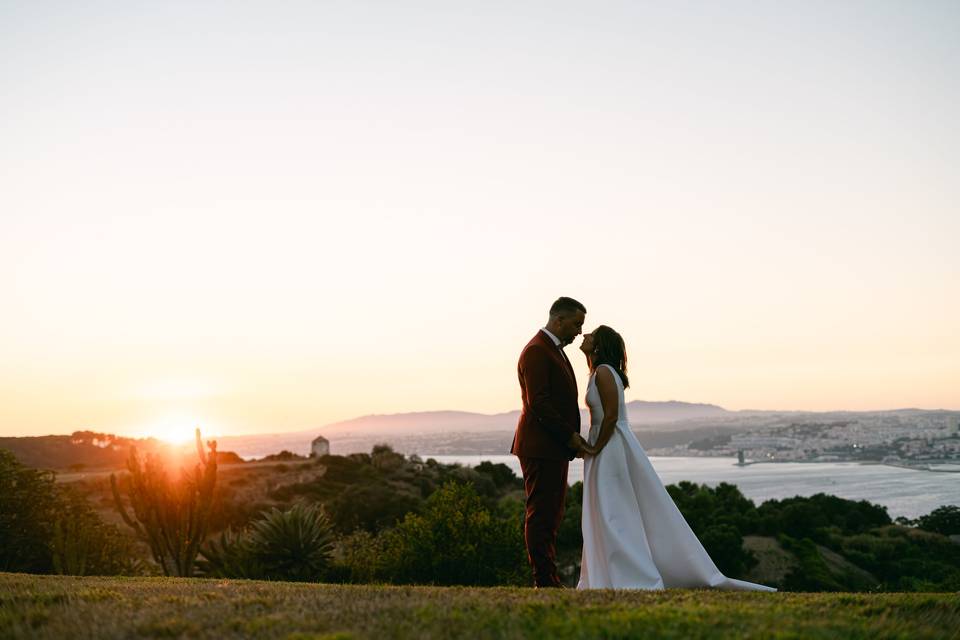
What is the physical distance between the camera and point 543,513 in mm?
8039

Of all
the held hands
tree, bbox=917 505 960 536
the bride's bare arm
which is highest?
the bride's bare arm

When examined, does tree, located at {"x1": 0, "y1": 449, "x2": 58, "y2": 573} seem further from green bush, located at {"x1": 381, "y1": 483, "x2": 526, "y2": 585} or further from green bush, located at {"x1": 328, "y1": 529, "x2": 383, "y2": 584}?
green bush, located at {"x1": 381, "y1": 483, "x2": 526, "y2": 585}

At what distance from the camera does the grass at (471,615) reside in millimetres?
4484

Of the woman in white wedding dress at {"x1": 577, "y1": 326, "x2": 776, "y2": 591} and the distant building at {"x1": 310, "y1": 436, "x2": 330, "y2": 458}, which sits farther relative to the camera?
the distant building at {"x1": 310, "y1": 436, "x2": 330, "y2": 458}

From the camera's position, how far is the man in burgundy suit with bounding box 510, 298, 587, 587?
8023 millimetres

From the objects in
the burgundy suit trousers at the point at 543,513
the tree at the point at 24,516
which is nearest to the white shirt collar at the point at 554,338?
the burgundy suit trousers at the point at 543,513

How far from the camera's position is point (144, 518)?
14922mm

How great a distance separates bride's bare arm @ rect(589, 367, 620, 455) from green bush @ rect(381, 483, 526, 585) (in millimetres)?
5723

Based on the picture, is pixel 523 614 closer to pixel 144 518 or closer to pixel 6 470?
pixel 144 518

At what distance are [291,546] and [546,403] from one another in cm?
692

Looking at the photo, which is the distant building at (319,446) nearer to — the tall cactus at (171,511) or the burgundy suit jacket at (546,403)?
the tall cactus at (171,511)

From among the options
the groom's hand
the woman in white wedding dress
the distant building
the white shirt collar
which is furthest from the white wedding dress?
the distant building

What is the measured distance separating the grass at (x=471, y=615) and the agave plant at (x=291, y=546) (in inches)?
275

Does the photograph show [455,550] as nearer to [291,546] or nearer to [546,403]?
[291,546]
